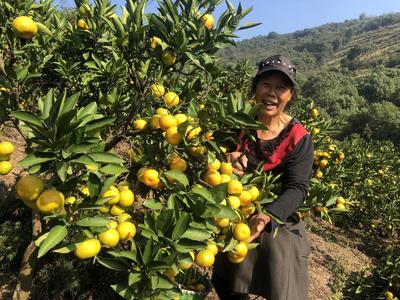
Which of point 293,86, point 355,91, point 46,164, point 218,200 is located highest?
point 293,86

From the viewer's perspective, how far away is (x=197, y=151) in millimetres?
1743

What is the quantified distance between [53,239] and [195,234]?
1.72 ft

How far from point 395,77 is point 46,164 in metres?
51.3

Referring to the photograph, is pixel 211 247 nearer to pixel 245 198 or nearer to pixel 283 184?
pixel 245 198

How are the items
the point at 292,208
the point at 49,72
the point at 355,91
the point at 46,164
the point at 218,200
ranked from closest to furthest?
the point at 46,164 < the point at 218,200 < the point at 292,208 < the point at 49,72 < the point at 355,91

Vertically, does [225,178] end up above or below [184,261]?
above

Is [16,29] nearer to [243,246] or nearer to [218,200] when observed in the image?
[218,200]

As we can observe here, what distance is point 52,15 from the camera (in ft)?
8.49

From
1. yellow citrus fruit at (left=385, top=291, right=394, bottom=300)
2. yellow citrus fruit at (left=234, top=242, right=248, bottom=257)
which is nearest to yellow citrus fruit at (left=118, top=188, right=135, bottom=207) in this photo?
yellow citrus fruit at (left=234, top=242, right=248, bottom=257)

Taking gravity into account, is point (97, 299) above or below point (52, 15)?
below

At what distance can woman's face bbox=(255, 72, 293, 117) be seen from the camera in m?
2.32

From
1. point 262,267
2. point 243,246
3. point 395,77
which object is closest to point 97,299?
point 262,267

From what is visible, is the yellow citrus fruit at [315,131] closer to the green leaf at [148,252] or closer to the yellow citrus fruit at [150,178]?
the yellow citrus fruit at [150,178]

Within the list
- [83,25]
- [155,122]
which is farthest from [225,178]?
[83,25]
